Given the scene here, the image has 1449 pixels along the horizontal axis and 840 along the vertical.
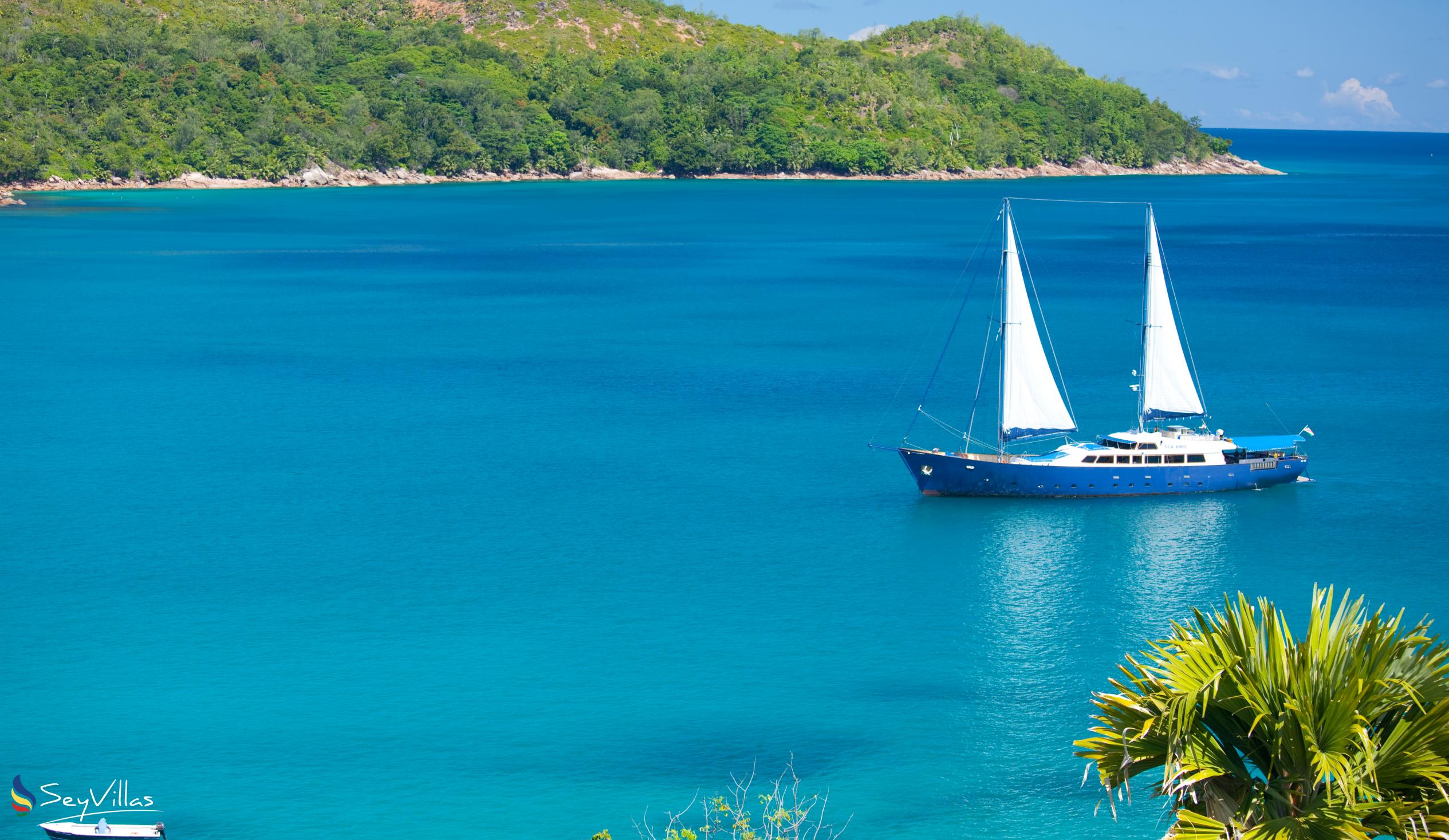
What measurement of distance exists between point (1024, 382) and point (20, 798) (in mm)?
33134

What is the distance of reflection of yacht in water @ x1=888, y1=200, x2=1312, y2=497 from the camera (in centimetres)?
5053

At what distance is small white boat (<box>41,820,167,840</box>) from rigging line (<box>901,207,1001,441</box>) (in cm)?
3509

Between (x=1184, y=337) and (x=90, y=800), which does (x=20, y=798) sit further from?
(x=1184, y=337)

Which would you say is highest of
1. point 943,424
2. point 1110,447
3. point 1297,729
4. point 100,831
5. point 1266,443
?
point 943,424

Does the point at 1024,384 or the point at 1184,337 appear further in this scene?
the point at 1184,337

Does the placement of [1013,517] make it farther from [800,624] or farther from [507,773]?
[507,773]

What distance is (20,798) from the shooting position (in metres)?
28.7

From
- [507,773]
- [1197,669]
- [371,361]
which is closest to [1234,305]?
[371,361]

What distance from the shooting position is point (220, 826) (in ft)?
94.6

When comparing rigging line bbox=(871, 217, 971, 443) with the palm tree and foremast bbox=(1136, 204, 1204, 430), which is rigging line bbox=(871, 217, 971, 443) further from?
the palm tree

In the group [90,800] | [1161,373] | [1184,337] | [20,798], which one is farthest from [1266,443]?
[20,798]

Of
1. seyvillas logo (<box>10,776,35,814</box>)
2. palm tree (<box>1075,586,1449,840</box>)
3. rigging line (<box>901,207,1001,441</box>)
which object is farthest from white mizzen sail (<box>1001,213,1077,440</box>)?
palm tree (<box>1075,586,1449,840</box>)

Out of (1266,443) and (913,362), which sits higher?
(913,362)

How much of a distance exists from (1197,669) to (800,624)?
25.6m
